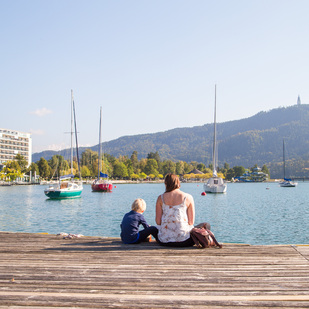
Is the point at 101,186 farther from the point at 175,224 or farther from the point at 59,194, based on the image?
the point at 175,224

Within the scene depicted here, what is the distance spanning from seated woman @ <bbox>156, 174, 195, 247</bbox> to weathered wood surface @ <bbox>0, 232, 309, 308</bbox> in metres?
0.33

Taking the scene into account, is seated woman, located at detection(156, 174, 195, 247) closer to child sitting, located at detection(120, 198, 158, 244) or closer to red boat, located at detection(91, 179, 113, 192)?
child sitting, located at detection(120, 198, 158, 244)

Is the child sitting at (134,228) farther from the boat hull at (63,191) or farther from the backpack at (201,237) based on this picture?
the boat hull at (63,191)

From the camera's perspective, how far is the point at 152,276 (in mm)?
6105

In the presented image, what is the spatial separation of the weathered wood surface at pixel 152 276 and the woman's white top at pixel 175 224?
33 centimetres

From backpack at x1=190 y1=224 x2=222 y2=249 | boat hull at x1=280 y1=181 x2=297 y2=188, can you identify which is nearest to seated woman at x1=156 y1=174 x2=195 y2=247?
backpack at x1=190 y1=224 x2=222 y2=249

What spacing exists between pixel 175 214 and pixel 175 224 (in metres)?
0.27

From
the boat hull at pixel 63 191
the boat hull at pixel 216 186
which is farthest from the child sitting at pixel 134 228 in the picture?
the boat hull at pixel 216 186

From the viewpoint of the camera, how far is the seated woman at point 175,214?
8.45 metres

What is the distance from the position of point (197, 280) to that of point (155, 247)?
3.01 m

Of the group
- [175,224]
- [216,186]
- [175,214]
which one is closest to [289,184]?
[216,186]

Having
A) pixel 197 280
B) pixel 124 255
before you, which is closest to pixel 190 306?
pixel 197 280

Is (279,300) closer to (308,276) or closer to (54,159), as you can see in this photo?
(308,276)

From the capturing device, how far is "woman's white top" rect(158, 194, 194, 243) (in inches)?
333
